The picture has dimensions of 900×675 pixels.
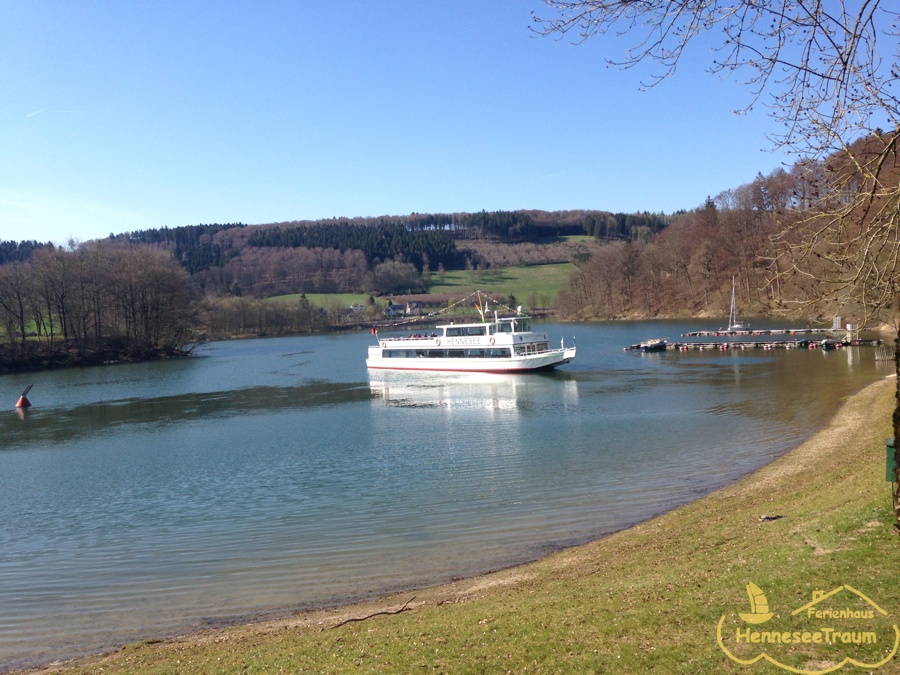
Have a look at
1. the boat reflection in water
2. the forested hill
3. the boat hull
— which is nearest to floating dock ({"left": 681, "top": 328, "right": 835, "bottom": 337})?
the boat hull

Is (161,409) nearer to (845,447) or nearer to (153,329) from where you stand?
(845,447)

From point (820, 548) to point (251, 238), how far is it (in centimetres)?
19713

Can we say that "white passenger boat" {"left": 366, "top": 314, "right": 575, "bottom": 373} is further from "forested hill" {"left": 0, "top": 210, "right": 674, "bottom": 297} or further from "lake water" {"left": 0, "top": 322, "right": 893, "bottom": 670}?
"forested hill" {"left": 0, "top": 210, "right": 674, "bottom": 297}

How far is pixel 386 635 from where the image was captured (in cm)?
808

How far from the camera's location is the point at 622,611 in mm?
7371

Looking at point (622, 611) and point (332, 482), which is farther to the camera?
point (332, 482)

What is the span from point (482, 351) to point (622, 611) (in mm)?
44644

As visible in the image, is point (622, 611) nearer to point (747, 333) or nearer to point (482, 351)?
point (482, 351)

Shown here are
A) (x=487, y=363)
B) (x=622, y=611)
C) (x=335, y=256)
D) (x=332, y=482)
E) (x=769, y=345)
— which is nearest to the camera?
(x=622, y=611)

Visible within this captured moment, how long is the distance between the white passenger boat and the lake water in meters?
5.02

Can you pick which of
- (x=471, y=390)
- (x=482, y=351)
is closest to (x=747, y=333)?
(x=482, y=351)

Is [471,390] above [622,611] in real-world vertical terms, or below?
below

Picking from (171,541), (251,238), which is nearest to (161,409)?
(171,541)

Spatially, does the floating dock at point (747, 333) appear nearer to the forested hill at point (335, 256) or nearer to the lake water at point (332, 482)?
the lake water at point (332, 482)
